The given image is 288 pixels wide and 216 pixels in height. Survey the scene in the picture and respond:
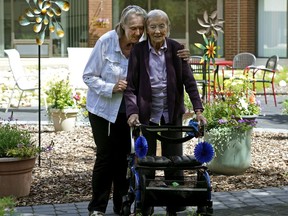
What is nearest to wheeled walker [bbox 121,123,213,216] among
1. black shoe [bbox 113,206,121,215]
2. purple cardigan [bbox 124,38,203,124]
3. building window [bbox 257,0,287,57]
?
purple cardigan [bbox 124,38,203,124]

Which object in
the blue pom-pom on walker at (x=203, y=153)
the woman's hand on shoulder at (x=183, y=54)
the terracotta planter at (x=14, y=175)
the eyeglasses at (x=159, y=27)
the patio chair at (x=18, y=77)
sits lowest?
the terracotta planter at (x=14, y=175)

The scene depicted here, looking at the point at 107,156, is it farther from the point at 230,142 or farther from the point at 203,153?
the point at 230,142

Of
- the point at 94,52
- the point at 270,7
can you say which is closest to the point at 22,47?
the point at 270,7

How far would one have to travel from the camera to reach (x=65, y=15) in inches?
1100

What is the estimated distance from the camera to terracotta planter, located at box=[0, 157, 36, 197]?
704 cm

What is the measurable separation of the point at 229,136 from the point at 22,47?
19230mm

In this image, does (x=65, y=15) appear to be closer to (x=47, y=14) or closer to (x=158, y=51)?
(x=47, y=14)

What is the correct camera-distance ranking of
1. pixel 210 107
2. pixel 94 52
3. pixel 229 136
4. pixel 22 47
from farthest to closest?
pixel 22 47 → pixel 210 107 → pixel 229 136 → pixel 94 52

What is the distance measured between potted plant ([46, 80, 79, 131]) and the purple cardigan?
6.15 meters

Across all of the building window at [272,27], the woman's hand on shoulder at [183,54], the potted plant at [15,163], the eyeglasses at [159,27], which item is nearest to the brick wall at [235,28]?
the building window at [272,27]

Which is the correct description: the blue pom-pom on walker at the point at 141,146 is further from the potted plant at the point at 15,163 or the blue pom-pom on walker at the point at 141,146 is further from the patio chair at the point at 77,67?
the patio chair at the point at 77,67

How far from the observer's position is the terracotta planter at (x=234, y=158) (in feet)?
27.2

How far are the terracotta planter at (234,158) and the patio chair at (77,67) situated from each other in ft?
21.1

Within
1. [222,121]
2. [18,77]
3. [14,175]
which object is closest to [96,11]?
[18,77]
